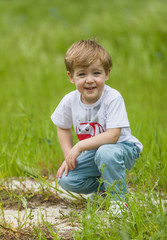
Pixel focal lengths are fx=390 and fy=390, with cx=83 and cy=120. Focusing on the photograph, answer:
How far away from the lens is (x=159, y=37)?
6141 mm

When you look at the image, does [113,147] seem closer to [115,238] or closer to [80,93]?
[80,93]

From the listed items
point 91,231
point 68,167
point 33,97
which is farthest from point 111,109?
point 33,97

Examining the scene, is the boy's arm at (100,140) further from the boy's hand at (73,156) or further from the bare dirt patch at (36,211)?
the bare dirt patch at (36,211)

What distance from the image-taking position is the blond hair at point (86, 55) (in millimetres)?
2367

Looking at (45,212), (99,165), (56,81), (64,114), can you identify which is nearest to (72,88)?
(64,114)

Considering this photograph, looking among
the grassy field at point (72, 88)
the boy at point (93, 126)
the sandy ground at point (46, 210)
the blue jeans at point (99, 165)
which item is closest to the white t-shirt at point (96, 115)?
the boy at point (93, 126)

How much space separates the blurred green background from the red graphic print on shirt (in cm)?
36

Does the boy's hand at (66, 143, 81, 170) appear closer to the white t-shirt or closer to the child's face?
the white t-shirt

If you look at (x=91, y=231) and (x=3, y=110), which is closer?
(x=91, y=231)

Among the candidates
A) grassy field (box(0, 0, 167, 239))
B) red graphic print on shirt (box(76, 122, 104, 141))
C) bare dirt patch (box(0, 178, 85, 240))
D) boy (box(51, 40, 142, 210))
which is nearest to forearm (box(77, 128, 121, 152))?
boy (box(51, 40, 142, 210))

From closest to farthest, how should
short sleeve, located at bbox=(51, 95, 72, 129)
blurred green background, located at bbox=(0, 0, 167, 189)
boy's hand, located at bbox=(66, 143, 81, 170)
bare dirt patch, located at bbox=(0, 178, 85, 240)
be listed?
1. bare dirt patch, located at bbox=(0, 178, 85, 240)
2. boy's hand, located at bbox=(66, 143, 81, 170)
3. short sleeve, located at bbox=(51, 95, 72, 129)
4. blurred green background, located at bbox=(0, 0, 167, 189)

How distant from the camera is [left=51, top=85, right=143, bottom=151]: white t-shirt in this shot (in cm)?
237

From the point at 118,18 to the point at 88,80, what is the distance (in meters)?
5.39

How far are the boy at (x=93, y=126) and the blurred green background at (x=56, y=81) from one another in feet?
0.55
